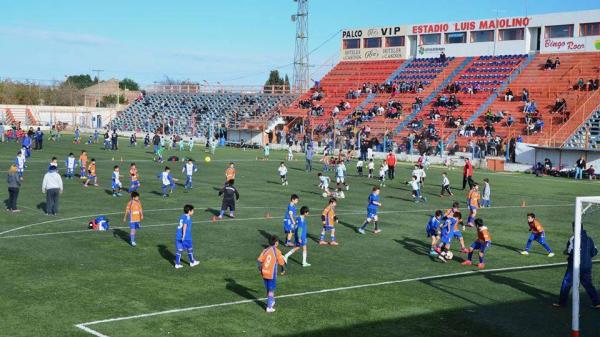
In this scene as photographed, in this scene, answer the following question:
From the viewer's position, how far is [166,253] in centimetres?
2145

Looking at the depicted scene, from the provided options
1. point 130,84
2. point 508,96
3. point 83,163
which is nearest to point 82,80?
point 130,84

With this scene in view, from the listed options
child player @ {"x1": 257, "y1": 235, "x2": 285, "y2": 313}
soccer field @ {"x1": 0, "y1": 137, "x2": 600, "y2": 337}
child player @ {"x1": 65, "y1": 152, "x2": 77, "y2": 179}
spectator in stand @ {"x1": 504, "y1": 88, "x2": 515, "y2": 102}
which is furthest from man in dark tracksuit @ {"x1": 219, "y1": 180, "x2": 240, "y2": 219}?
spectator in stand @ {"x1": 504, "y1": 88, "x2": 515, "y2": 102}

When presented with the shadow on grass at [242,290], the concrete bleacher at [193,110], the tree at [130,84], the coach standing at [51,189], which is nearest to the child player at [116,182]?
the coach standing at [51,189]

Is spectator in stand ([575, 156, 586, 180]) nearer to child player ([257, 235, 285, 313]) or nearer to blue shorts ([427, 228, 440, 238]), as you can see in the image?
blue shorts ([427, 228, 440, 238])

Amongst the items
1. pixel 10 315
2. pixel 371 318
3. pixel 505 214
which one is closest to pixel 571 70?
pixel 505 214

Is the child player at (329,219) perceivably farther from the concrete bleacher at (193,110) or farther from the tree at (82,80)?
the tree at (82,80)

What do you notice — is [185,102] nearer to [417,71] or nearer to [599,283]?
[417,71]

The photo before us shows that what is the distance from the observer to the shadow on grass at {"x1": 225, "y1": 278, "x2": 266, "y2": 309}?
16841mm

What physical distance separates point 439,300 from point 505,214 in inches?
612

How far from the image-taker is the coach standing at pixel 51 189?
27109 millimetres

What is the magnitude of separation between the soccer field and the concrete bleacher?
168 ft

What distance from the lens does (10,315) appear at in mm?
14969

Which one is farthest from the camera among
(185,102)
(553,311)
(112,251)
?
(185,102)

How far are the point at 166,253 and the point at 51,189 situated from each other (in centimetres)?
810
